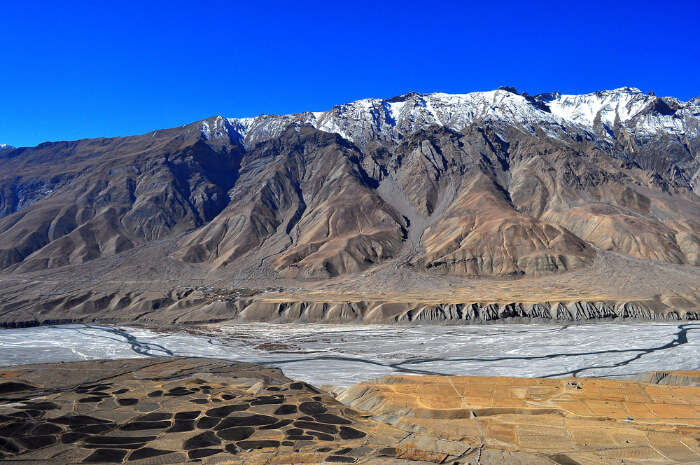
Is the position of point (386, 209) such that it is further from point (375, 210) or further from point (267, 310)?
point (267, 310)

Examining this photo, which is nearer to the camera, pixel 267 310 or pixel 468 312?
pixel 468 312

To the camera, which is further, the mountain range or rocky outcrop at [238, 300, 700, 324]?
the mountain range

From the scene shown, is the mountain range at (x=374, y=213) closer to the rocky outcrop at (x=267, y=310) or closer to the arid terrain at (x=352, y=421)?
the rocky outcrop at (x=267, y=310)

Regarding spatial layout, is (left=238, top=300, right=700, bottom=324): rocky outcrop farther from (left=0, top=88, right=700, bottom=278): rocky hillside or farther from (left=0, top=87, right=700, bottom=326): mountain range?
(left=0, top=88, right=700, bottom=278): rocky hillside

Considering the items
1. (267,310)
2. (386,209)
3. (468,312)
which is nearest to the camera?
(468,312)

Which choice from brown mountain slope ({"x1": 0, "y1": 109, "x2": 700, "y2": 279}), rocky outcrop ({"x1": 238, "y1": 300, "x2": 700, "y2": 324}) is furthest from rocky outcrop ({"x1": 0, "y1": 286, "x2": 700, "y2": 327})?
brown mountain slope ({"x1": 0, "y1": 109, "x2": 700, "y2": 279})

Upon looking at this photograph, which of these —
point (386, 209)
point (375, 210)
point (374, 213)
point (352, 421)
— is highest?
point (386, 209)

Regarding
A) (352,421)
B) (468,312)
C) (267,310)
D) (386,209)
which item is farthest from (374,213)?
(352,421)
